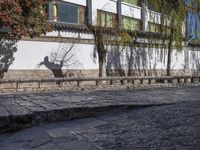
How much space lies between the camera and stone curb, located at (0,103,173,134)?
7188 millimetres

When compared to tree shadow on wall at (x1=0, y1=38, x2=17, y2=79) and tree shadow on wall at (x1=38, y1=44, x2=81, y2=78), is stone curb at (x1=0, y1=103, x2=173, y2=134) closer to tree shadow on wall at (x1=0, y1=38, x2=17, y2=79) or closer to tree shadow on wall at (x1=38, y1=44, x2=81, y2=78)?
tree shadow on wall at (x1=0, y1=38, x2=17, y2=79)

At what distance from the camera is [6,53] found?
21.9 metres

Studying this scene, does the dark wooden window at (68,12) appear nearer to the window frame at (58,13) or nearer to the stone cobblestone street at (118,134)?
the window frame at (58,13)

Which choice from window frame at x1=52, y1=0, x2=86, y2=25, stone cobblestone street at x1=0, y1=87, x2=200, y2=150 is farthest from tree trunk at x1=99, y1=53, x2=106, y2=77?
stone cobblestone street at x1=0, y1=87, x2=200, y2=150

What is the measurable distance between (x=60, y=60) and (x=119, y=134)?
19.0 meters

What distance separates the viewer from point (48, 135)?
6688 mm

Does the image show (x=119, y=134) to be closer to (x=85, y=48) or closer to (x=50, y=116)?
(x=50, y=116)

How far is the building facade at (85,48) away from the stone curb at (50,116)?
13978 mm

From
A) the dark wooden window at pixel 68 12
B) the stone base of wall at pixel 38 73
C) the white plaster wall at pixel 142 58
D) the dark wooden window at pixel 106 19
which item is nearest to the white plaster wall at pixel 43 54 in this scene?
the stone base of wall at pixel 38 73

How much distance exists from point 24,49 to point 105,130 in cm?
1671

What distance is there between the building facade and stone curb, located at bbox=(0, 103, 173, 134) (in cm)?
1398

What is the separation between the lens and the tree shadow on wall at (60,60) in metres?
24.4

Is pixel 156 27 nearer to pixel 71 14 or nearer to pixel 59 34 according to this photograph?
pixel 71 14

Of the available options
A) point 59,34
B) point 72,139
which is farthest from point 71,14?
point 72,139
